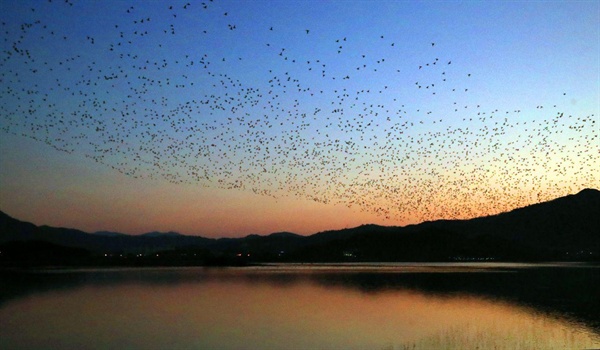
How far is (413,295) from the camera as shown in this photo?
46.5 m

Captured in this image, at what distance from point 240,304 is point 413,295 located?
50.5 ft

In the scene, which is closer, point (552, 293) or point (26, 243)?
point (552, 293)

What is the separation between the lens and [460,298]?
43.1m

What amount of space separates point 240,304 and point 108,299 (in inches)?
436

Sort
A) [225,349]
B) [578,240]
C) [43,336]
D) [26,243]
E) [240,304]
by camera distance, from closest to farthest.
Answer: [225,349] → [43,336] → [240,304] → [26,243] → [578,240]

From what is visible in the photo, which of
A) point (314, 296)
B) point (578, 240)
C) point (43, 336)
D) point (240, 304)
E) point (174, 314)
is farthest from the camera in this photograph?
point (578, 240)

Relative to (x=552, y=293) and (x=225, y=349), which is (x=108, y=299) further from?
(x=552, y=293)

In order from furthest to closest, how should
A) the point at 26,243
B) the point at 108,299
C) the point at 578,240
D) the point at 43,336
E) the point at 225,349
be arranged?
the point at 578,240 < the point at 26,243 < the point at 108,299 < the point at 43,336 < the point at 225,349

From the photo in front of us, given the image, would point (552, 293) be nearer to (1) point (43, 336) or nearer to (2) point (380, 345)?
(2) point (380, 345)

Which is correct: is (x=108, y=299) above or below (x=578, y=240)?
below

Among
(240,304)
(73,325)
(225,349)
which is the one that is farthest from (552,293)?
(73,325)

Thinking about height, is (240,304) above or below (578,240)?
below

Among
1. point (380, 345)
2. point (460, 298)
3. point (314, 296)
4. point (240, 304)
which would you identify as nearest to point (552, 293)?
point (460, 298)

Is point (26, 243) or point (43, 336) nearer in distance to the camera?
point (43, 336)
